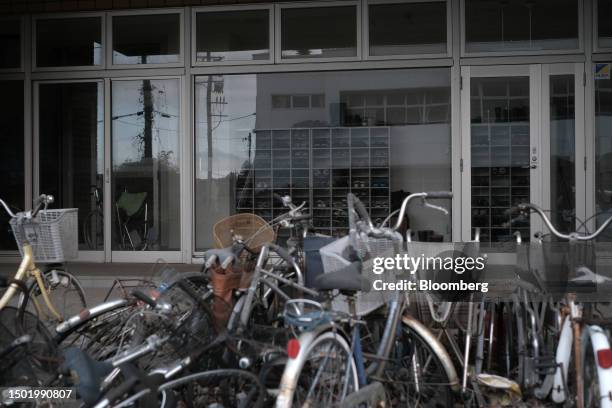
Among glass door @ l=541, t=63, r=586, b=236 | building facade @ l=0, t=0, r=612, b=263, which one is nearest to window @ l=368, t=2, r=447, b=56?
building facade @ l=0, t=0, r=612, b=263

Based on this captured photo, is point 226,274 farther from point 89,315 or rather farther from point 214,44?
point 214,44

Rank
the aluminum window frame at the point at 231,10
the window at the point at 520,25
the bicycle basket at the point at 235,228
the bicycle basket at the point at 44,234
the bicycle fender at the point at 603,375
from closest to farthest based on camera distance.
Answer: the bicycle fender at the point at 603,375 → the bicycle basket at the point at 235,228 → the bicycle basket at the point at 44,234 → the window at the point at 520,25 → the aluminum window frame at the point at 231,10

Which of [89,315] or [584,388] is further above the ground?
[89,315]

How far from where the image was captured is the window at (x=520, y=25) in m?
7.29

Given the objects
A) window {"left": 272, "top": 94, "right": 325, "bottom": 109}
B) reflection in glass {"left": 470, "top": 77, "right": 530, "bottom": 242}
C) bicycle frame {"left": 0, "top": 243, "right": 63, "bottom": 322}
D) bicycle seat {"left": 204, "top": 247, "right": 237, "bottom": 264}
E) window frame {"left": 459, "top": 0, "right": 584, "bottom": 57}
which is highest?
window frame {"left": 459, "top": 0, "right": 584, "bottom": 57}

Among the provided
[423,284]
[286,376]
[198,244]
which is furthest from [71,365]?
[198,244]

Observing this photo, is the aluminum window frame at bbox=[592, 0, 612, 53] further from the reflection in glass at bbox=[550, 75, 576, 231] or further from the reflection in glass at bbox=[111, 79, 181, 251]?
the reflection in glass at bbox=[111, 79, 181, 251]

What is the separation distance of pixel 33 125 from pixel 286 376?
670 cm

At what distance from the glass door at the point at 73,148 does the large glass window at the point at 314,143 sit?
1361mm

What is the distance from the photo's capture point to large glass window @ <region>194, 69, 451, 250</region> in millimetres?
7801

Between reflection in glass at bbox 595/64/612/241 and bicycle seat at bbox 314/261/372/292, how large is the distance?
16.6ft

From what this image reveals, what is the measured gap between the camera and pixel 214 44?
793 centimetres

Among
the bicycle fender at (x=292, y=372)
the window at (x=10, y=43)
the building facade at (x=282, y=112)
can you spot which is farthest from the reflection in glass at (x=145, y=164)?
the bicycle fender at (x=292, y=372)

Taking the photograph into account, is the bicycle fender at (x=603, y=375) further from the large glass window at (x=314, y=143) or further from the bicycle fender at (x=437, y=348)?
the large glass window at (x=314, y=143)
